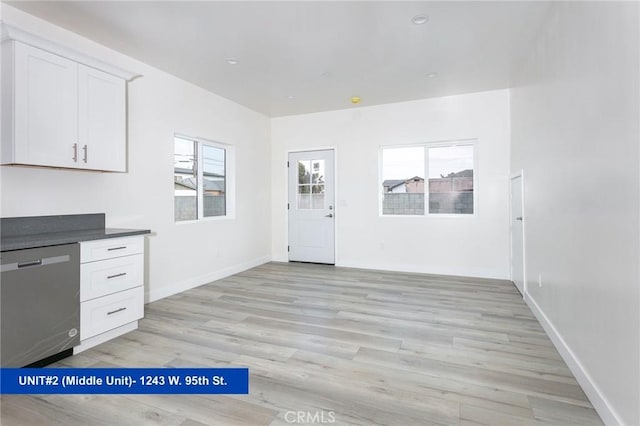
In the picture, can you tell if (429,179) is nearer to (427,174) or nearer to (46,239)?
(427,174)

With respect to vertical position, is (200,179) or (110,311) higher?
(200,179)

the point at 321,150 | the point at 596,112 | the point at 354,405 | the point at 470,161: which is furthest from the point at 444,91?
the point at 354,405

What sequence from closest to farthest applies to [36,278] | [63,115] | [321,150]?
[36,278]
[63,115]
[321,150]

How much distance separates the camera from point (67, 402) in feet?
6.30

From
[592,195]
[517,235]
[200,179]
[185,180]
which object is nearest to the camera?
[592,195]

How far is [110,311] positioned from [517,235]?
14.9 ft

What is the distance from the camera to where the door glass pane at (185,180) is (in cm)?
427

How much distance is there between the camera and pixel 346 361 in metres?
2.37

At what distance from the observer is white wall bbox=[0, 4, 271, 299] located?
9.12 ft

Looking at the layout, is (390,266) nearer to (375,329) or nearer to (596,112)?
(375,329)

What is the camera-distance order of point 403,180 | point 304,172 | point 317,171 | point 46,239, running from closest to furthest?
1. point 46,239
2. point 403,180
3. point 317,171
4. point 304,172

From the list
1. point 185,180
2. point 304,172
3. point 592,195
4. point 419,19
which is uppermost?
point 419,19

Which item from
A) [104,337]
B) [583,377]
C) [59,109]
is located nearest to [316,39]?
[59,109]

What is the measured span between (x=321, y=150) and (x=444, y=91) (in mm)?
2237
